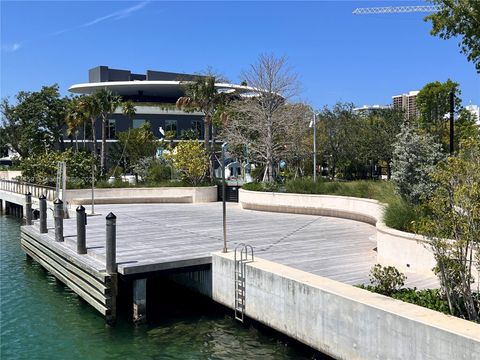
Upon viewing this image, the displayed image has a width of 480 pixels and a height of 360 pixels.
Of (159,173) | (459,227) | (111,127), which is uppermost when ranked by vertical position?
(111,127)

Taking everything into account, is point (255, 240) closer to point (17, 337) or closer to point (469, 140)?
point (17, 337)

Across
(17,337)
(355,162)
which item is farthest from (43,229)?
(355,162)

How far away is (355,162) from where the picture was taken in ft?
124

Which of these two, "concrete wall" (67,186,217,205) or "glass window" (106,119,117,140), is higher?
"glass window" (106,119,117,140)

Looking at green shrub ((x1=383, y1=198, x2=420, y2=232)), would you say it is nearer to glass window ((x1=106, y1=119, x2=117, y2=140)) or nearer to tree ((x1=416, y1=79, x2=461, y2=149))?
tree ((x1=416, y1=79, x2=461, y2=149))

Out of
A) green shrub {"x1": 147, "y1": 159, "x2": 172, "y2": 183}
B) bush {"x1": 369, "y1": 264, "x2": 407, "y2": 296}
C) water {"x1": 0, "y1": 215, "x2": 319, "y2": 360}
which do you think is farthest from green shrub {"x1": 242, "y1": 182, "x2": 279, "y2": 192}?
bush {"x1": 369, "y1": 264, "x2": 407, "y2": 296}

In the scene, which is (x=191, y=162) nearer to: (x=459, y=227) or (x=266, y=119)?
(x=266, y=119)

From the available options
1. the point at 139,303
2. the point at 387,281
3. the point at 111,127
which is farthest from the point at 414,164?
the point at 111,127

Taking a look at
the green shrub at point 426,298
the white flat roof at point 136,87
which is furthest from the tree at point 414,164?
the white flat roof at point 136,87

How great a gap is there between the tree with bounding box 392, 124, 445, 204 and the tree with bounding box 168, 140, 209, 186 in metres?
20.7

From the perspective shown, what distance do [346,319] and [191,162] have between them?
24.9m

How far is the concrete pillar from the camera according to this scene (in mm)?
11992

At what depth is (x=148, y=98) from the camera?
267 feet

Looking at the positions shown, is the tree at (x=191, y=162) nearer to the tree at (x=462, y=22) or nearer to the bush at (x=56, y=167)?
the bush at (x=56, y=167)
